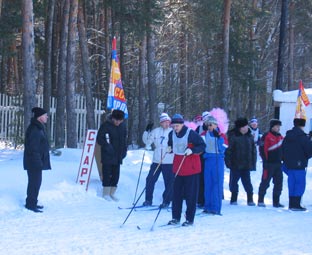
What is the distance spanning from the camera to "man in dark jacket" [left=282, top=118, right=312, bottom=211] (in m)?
12.1

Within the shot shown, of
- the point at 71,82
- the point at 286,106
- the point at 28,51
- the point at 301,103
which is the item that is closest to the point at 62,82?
the point at 71,82

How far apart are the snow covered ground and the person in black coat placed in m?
0.29

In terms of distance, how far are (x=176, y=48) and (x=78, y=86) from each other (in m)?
6.47

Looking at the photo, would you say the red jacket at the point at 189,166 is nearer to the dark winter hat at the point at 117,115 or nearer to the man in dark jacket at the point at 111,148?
the man in dark jacket at the point at 111,148

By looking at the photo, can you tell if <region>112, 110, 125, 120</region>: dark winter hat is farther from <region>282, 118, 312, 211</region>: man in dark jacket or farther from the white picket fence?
the white picket fence

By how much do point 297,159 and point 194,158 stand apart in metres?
3.30

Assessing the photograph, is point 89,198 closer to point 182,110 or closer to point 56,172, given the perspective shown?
point 56,172

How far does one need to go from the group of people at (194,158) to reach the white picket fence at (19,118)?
959cm

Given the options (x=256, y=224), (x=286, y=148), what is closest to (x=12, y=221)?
(x=256, y=224)

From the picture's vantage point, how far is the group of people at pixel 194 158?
9.68m

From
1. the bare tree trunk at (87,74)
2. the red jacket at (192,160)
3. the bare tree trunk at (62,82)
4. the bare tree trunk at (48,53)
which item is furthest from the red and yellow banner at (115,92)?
the bare tree trunk at (48,53)

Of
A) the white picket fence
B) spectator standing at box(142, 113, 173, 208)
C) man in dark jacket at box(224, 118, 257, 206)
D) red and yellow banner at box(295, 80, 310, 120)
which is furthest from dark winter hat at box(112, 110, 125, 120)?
the white picket fence

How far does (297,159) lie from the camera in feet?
39.5

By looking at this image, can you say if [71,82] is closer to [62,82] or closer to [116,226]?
[62,82]
